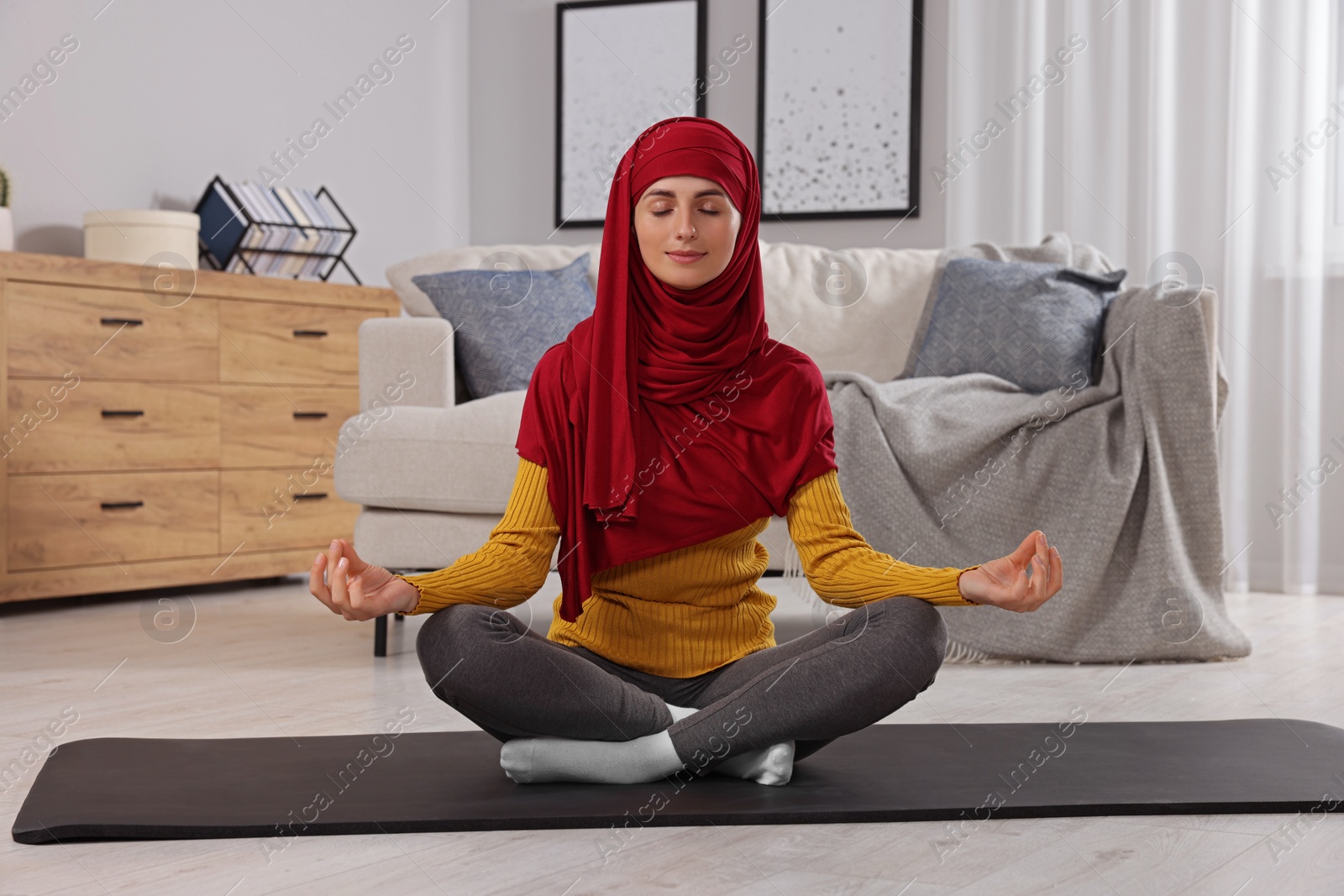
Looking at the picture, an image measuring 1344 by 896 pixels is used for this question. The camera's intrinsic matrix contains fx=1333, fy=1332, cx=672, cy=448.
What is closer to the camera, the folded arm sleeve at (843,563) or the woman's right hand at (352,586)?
the woman's right hand at (352,586)

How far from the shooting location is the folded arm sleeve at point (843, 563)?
1.41 m

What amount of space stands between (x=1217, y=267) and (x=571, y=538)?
292 cm

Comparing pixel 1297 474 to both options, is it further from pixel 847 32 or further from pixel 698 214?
pixel 698 214

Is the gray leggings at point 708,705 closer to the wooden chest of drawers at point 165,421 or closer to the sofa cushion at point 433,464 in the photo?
the sofa cushion at point 433,464

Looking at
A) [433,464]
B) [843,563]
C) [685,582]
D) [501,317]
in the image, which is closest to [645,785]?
[685,582]

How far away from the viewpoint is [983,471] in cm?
249

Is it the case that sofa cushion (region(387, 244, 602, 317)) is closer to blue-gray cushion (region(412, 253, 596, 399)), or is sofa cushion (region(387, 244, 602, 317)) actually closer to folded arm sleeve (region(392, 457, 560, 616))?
blue-gray cushion (region(412, 253, 596, 399))

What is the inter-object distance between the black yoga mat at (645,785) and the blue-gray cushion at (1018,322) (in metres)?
1.07

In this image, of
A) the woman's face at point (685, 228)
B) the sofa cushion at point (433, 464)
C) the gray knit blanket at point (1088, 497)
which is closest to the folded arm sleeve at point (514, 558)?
the woman's face at point (685, 228)

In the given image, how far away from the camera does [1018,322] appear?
2807mm

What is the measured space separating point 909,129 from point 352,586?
3.49 m

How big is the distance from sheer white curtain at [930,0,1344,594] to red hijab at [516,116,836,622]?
2448 millimetres

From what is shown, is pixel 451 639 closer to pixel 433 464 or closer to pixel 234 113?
pixel 433 464

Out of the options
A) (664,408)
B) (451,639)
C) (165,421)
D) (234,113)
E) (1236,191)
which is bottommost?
(451,639)
